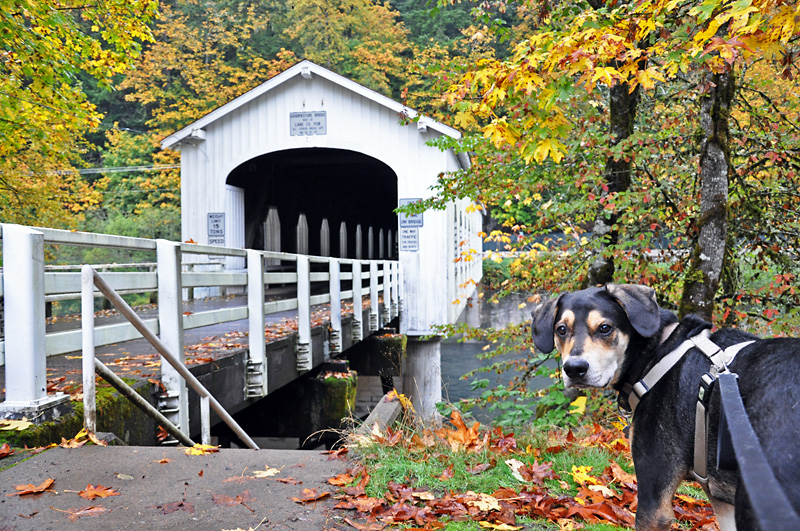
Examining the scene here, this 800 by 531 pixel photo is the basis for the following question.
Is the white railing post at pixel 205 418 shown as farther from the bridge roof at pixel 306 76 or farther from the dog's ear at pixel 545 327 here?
the bridge roof at pixel 306 76

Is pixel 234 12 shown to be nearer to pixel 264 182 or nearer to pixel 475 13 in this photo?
pixel 264 182

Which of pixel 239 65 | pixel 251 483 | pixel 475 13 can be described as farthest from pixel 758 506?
pixel 239 65

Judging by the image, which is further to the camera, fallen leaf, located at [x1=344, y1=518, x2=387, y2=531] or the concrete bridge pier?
the concrete bridge pier

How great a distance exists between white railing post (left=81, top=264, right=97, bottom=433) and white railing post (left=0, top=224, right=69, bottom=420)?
9.7 inches

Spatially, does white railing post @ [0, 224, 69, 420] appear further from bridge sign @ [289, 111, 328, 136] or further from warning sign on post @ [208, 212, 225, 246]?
bridge sign @ [289, 111, 328, 136]

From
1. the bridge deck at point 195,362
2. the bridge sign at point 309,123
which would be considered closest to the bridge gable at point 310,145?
the bridge sign at point 309,123

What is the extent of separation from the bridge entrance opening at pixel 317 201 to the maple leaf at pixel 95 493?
12.8 m

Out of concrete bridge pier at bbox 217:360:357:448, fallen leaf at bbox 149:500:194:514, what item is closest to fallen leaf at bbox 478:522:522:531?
fallen leaf at bbox 149:500:194:514

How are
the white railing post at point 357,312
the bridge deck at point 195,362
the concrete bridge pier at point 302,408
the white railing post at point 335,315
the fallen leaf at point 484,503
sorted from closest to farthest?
the fallen leaf at point 484,503
the bridge deck at point 195,362
the concrete bridge pier at point 302,408
the white railing post at point 335,315
the white railing post at point 357,312

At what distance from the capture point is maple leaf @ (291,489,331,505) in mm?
3055

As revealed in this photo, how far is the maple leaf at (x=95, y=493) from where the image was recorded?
3.04 m

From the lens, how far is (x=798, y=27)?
8.68 ft

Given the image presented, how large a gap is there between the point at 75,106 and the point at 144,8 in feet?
7.26

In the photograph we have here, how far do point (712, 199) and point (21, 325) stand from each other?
5.19m
